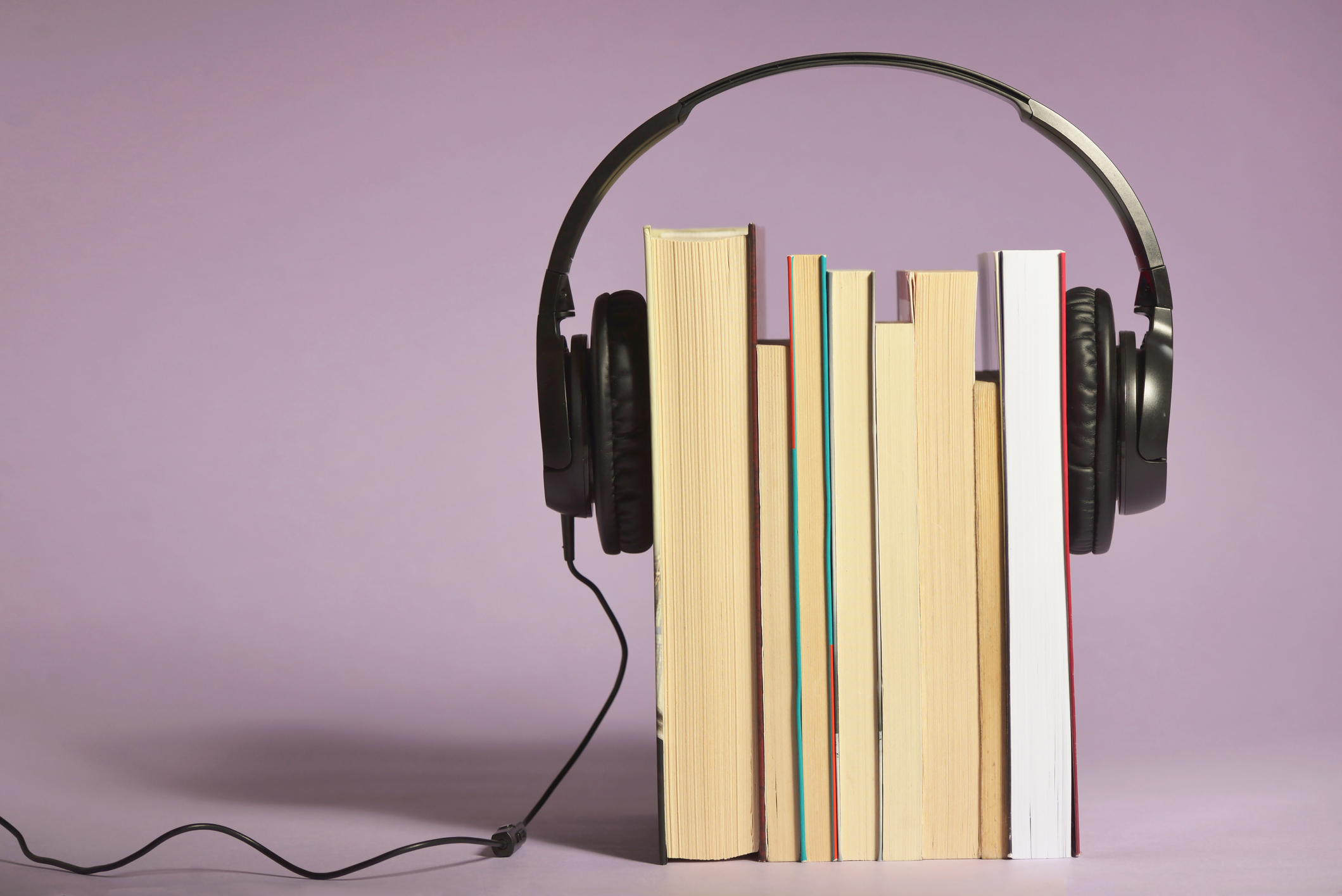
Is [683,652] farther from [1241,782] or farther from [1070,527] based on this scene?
[1241,782]

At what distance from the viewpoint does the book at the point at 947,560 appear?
1.25 m

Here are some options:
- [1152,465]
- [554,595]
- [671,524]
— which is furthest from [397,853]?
[554,595]

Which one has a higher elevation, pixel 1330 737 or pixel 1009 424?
pixel 1009 424

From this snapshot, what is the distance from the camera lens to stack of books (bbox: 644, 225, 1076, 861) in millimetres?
1244

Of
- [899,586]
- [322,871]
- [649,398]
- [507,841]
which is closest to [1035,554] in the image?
[899,586]

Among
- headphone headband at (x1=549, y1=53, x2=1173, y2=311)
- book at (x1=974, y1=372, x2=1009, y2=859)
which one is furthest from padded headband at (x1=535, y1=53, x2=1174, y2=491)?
book at (x1=974, y1=372, x2=1009, y2=859)

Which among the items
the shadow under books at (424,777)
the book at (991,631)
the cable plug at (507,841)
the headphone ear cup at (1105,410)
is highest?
the headphone ear cup at (1105,410)

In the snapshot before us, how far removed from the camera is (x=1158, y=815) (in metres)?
1.40

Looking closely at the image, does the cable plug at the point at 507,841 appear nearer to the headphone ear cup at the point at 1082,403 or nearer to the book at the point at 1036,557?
the book at the point at 1036,557

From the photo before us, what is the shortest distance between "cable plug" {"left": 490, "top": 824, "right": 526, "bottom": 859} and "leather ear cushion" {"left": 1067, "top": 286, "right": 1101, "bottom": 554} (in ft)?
2.18

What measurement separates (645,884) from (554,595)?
1.10 metres

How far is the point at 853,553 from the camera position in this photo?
125 centimetres

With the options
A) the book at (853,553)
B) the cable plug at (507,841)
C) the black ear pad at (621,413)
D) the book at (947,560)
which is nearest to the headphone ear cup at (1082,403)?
the book at (947,560)

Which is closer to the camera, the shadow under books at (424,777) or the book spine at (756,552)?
the book spine at (756,552)
